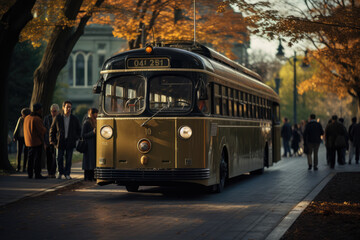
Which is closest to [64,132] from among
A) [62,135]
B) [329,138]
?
[62,135]

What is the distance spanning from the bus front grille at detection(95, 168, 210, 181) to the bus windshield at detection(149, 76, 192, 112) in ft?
3.91

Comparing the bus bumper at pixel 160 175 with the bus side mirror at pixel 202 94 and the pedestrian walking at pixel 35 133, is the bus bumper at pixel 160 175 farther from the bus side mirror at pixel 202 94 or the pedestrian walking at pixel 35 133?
the pedestrian walking at pixel 35 133

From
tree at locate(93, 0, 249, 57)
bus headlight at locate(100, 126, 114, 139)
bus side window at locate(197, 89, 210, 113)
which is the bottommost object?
bus headlight at locate(100, 126, 114, 139)

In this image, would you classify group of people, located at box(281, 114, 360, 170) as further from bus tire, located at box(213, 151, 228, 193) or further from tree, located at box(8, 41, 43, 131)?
tree, located at box(8, 41, 43, 131)

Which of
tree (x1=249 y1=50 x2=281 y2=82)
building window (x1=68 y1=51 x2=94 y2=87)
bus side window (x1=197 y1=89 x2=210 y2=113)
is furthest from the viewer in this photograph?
building window (x1=68 y1=51 x2=94 y2=87)

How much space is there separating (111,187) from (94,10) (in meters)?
8.07

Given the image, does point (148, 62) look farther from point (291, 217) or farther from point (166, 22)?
point (166, 22)

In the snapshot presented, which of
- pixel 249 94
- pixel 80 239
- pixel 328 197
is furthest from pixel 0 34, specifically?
pixel 80 239

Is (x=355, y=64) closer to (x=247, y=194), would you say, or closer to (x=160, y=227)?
(x=247, y=194)

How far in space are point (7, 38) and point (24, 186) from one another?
5359mm

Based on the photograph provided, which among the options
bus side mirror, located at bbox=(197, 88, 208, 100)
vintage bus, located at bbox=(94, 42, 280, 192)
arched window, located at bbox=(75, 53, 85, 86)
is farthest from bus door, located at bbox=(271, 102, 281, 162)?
arched window, located at bbox=(75, 53, 85, 86)

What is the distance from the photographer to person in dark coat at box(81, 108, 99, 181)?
17.9m

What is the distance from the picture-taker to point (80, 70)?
7050 centimetres

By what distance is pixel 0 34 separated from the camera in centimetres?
1906
